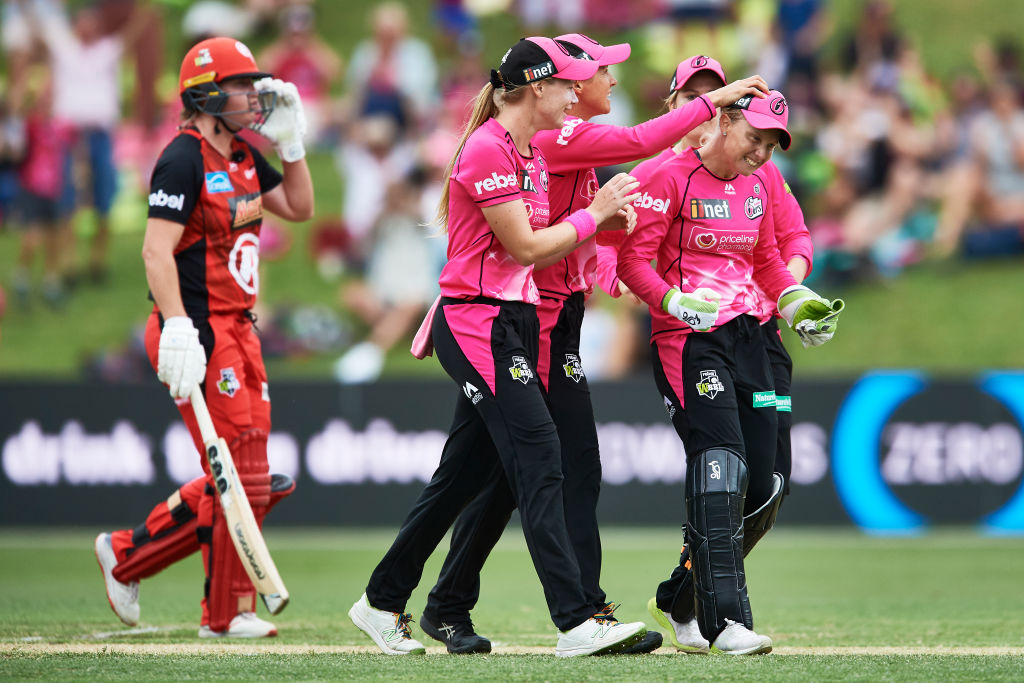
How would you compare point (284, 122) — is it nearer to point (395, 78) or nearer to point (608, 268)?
point (608, 268)

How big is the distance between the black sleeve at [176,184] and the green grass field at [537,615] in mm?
1916

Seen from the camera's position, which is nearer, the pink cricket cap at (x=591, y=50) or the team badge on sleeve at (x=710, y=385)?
the pink cricket cap at (x=591, y=50)

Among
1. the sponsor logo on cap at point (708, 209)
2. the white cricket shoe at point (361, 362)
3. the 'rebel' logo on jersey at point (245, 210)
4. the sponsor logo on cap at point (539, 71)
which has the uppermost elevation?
the sponsor logo on cap at point (539, 71)

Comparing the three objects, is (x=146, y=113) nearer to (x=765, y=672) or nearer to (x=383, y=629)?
(x=383, y=629)

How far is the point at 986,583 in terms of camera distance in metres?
8.77

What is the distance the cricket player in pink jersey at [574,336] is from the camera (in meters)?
5.28

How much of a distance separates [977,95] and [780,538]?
6.20 metres

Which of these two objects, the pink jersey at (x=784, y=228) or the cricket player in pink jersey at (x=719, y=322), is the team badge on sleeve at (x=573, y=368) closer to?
the cricket player in pink jersey at (x=719, y=322)

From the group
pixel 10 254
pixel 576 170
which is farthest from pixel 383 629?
pixel 10 254

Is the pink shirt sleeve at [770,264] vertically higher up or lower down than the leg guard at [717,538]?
higher up

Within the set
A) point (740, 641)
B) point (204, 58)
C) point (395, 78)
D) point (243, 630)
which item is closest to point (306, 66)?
point (395, 78)

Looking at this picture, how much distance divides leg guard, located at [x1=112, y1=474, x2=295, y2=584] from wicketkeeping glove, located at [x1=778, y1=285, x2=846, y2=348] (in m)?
2.47

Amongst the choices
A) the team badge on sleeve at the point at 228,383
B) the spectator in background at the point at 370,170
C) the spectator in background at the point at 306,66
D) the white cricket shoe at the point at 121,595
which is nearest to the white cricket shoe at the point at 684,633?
the team badge on sleeve at the point at 228,383

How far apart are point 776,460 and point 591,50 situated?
1.94 meters
